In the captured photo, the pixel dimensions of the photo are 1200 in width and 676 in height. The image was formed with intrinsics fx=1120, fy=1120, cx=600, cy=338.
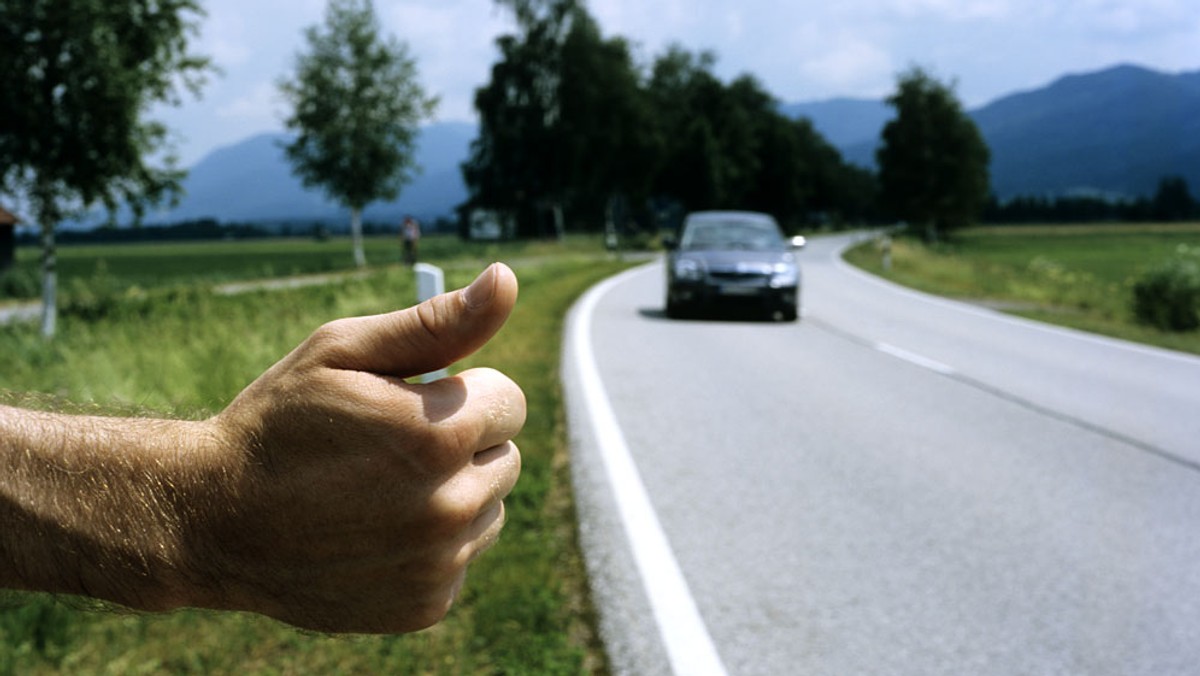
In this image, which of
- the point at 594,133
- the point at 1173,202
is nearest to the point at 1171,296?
the point at 594,133

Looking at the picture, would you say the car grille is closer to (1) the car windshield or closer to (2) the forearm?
(1) the car windshield

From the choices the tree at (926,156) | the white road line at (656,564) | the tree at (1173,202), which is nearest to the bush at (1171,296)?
the white road line at (656,564)

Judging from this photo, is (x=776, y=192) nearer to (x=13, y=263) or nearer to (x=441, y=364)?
(x=13, y=263)

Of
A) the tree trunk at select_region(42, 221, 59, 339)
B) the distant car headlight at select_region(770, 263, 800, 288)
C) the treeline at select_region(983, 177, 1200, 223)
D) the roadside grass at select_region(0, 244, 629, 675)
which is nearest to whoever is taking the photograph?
the roadside grass at select_region(0, 244, 629, 675)

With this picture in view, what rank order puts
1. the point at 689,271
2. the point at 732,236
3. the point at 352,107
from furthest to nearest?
the point at 352,107 < the point at 732,236 < the point at 689,271

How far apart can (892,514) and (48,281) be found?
693 inches

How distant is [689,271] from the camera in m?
16.0

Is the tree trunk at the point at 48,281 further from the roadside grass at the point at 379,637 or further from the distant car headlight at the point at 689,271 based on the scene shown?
the roadside grass at the point at 379,637

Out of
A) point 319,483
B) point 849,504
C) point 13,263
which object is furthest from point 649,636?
point 13,263

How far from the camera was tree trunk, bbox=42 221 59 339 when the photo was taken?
60.8 feet

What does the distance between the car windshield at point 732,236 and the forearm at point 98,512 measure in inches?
617

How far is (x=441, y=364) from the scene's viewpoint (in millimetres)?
1101

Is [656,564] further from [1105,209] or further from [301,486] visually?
[1105,209]

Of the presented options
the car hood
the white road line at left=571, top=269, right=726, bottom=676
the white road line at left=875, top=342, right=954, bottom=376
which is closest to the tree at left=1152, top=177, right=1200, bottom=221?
the car hood
